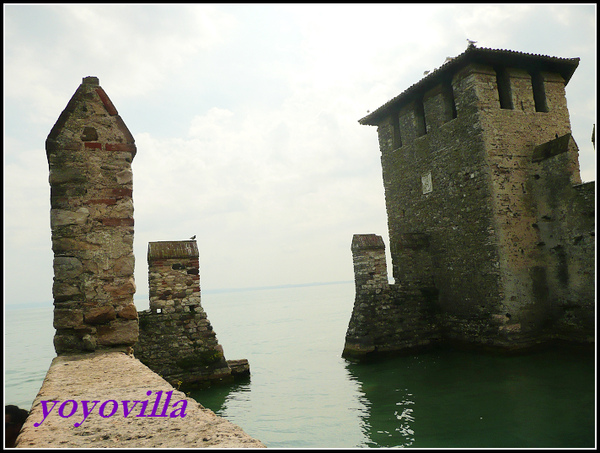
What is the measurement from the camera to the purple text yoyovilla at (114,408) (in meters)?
2.15

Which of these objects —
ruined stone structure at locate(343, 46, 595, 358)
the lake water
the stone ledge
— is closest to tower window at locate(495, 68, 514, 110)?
ruined stone structure at locate(343, 46, 595, 358)

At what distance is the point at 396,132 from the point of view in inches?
580

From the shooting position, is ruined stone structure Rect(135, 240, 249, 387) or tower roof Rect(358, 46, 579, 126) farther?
tower roof Rect(358, 46, 579, 126)

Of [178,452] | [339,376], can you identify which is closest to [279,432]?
[339,376]

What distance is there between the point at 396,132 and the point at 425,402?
371 inches

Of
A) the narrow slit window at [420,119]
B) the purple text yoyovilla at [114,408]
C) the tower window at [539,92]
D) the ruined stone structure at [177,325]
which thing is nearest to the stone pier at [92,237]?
the purple text yoyovilla at [114,408]

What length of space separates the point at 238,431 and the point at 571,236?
1156 cm

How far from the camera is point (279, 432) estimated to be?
24.0ft

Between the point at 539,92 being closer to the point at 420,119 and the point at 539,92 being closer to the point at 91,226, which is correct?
the point at 420,119

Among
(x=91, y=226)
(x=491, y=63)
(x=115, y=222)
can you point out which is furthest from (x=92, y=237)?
(x=491, y=63)

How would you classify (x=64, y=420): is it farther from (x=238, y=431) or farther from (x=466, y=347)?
(x=466, y=347)

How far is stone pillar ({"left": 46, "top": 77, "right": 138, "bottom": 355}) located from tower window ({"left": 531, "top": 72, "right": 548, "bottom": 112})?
1234 centimetres

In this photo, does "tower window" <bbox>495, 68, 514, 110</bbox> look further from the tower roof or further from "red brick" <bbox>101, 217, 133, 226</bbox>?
"red brick" <bbox>101, 217, 133, 226</bbox>

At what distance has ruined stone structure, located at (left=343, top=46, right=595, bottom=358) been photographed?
35.7ft
